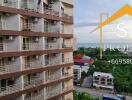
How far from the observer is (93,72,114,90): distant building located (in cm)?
2834

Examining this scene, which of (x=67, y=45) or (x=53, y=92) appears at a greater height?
(x=67, y=45)

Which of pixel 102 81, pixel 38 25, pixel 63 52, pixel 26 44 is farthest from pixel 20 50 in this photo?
pixel 102 81

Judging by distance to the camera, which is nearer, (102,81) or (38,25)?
(38,25)

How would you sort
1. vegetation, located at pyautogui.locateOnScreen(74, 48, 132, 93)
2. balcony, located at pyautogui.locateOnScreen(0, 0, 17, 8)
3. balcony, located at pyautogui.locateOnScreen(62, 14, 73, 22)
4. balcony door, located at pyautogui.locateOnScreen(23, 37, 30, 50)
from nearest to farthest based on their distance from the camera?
balcony, located at pyautogui.locateOnScreen(0, 0, 17, 8) < balcony door, located at pyautogui.locateOnScreen(23, 37, 30, 50) < balcony, located at pyautogui.locateOnScreen(62, 14, 73, 22) < vegetation, located at pyautogui.locateOnScreen(74, 48, 132, 93)

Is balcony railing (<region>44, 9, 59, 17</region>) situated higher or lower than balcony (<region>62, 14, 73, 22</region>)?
higher

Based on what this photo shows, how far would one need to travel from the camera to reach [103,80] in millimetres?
29234

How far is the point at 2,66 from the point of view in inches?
291

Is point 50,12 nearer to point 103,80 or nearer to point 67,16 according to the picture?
point 67,16

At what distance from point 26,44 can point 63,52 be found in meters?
2.25

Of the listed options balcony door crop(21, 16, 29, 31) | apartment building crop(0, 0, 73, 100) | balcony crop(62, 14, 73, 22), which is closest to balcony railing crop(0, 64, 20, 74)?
apartment building crop(0, 0, 73, 100)

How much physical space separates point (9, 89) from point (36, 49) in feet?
5.37

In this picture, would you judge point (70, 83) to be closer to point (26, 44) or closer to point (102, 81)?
point (26, 44)

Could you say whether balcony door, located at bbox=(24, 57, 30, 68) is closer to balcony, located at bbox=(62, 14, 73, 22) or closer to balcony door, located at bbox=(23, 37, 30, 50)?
balcony door, located at bbox=(23, 37, 30, 50)

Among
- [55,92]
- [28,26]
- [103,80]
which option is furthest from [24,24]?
[103,80]
